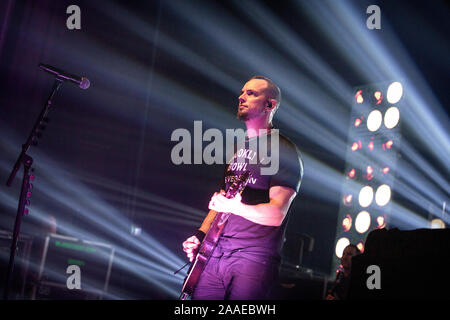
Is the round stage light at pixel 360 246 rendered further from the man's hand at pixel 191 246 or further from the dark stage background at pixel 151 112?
the man's hand at pixel 191 246

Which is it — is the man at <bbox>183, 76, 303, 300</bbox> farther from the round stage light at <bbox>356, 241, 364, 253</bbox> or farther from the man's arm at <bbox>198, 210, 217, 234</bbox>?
the round stage light at <bbox>356, 241, 364, 253</bbox>

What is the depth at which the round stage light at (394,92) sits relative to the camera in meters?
5.43

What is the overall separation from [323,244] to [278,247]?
482 centimetres

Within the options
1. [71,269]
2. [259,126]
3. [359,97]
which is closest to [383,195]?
[359,97]

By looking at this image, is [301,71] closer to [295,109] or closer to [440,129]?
[295,109]

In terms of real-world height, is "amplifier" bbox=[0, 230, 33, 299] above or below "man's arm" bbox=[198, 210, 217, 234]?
below

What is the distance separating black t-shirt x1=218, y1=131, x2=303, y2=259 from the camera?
7.64ft

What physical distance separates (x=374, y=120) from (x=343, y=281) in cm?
232

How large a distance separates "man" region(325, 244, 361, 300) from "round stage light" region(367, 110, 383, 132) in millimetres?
1687

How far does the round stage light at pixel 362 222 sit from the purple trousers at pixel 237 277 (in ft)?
12.4

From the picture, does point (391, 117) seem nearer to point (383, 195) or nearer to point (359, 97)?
point (359, 97)

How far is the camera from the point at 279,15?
6.52m

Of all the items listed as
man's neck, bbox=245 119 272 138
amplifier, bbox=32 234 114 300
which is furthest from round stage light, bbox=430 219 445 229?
amplifier, bbox=32 234 114 300

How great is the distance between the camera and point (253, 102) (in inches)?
106
